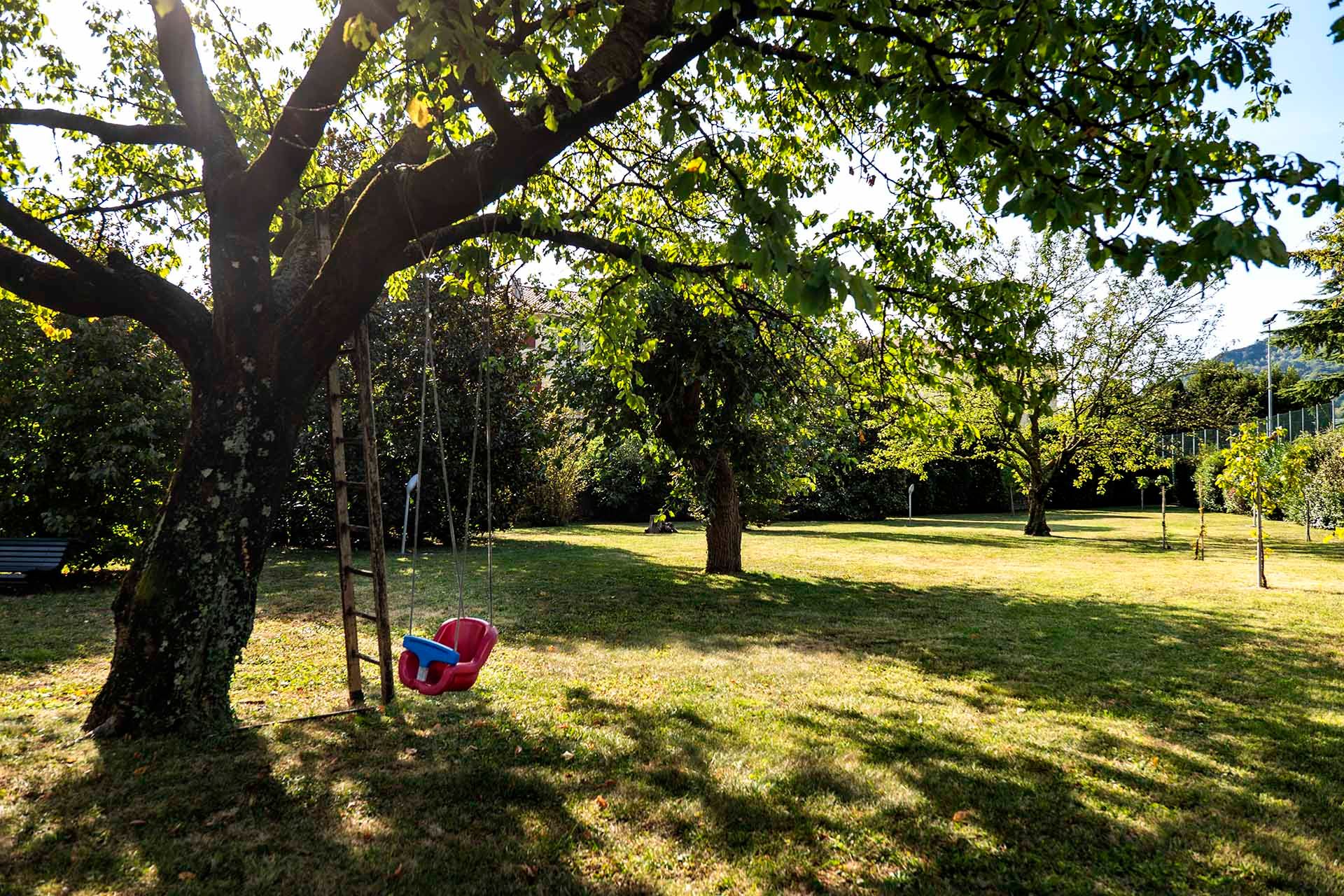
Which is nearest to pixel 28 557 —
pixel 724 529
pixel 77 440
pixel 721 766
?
pixel 77 440

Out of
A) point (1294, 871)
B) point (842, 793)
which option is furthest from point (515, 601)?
point (1294, 871)

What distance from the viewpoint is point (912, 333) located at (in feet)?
20.5

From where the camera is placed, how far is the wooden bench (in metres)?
9.70

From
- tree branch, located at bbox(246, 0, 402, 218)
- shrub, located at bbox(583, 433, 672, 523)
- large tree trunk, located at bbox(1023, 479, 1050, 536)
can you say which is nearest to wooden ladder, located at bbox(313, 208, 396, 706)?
tree branch, located at bbox(246, 0, 402, 218)

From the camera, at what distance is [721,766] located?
167 inches

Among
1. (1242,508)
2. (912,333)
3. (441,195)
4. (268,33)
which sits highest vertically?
(268,33)

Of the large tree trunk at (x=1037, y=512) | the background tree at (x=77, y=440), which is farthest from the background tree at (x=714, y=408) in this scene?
Result: the large tree trunk at (x=1037, y=512)

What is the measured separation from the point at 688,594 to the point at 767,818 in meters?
7.36

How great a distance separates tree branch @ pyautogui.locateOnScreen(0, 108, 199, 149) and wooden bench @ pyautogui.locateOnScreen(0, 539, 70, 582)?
753 centimetres

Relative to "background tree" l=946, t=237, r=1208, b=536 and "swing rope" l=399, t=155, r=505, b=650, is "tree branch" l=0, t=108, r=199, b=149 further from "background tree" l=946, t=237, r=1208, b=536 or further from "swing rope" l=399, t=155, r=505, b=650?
"background tree" l=946, t=237, r=1208, b=536

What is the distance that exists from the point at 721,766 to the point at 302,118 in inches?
198

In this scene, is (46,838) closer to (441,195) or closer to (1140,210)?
(441,195)

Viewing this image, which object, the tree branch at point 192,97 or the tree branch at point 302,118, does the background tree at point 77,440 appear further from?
the tree branch at point 302,118

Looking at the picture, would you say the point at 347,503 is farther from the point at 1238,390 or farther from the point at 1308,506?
the point at 1238,390
